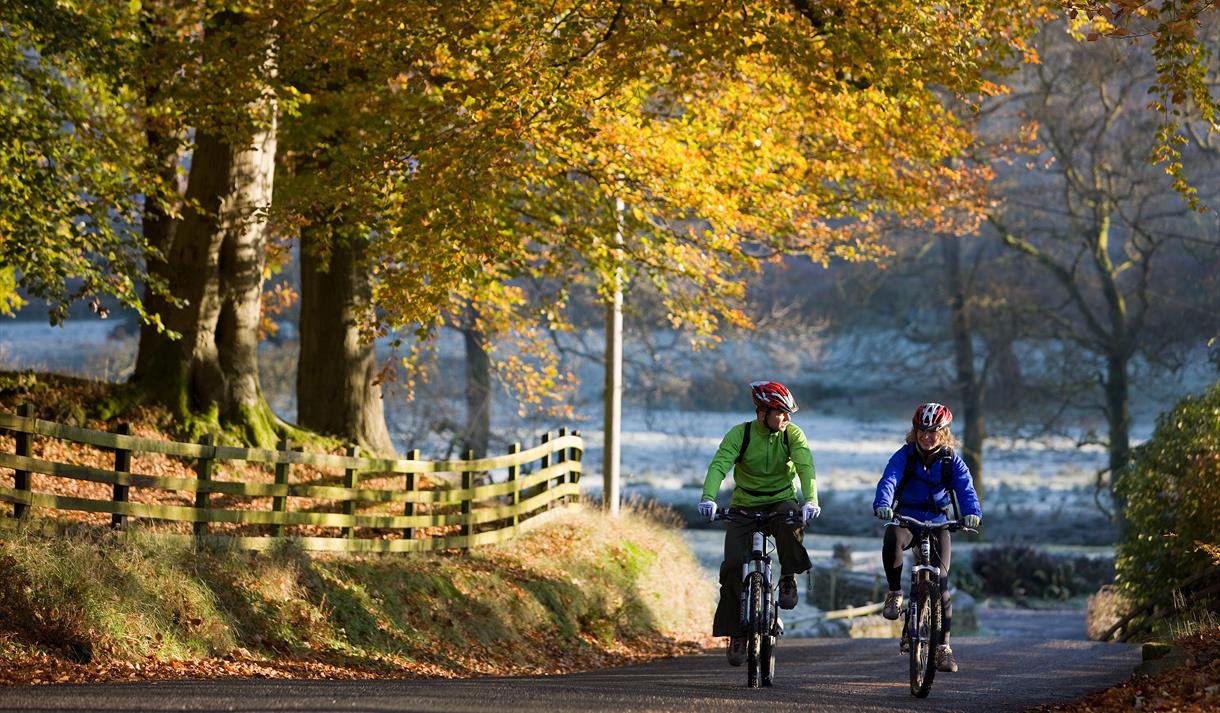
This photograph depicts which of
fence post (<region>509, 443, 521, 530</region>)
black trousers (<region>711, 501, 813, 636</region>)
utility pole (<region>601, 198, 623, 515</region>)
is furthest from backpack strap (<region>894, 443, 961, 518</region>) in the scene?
utility pole (<region>601, 198, 623, 515</region>)

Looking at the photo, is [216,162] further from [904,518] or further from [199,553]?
[904,518]

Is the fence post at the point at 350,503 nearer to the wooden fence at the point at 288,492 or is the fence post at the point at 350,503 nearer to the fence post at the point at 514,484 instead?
the wooden fence at the point at 288,492

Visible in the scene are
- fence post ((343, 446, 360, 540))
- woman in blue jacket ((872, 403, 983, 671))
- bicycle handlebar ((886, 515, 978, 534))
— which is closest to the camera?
woman in blue jacket ((872, 403, 983, 671))

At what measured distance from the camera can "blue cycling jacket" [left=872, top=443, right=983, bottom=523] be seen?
33.4ft

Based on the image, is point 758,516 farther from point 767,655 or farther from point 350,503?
point 350,503

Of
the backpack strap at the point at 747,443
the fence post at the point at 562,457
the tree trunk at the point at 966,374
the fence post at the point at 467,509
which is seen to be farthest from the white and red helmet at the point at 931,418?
the tree trunk at the point at 966,374

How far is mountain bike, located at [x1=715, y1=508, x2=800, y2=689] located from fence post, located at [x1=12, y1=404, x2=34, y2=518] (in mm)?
5199

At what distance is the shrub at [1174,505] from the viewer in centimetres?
1495

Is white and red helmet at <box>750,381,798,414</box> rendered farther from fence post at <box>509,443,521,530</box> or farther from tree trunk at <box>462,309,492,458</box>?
tree trunk at <box>462,309,492,458</box>

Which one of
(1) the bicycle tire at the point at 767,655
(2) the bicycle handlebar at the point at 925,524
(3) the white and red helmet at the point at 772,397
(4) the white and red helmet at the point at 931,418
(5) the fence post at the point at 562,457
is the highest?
(5) the fence post at the point at 562,457

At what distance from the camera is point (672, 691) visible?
33.4 feet

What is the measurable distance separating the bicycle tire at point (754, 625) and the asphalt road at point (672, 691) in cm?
16

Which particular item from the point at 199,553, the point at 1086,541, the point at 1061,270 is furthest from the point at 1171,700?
the point at 1086,541

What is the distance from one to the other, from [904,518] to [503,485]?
299 inches
